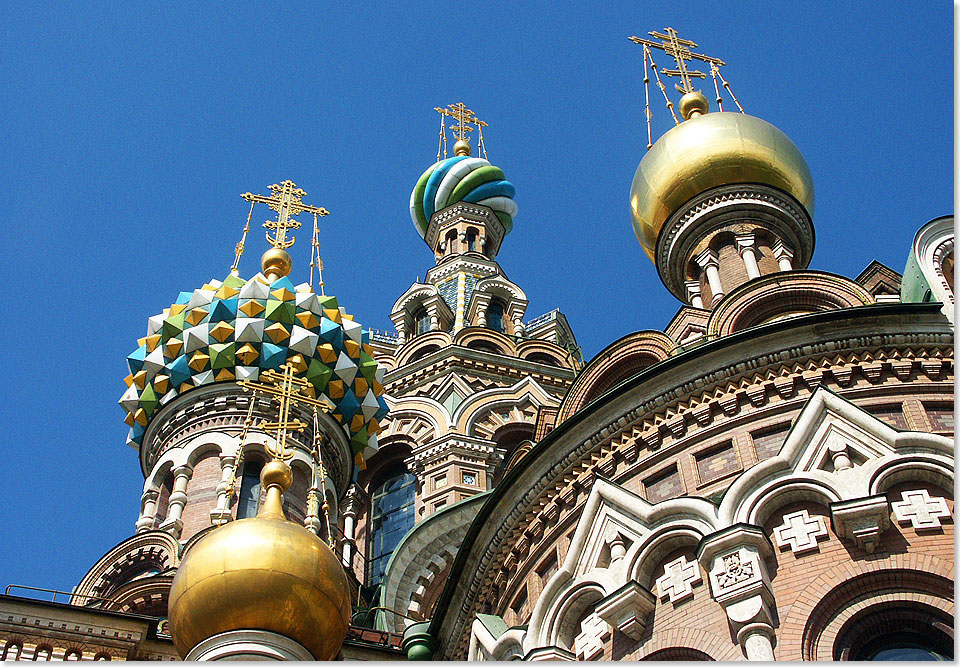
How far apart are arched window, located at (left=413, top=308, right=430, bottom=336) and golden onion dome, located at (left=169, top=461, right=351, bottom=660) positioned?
46.6 ft

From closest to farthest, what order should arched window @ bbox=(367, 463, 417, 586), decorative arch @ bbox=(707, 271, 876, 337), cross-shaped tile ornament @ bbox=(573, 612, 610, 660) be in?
cross-shaped tile ornament @ bbox=(573, 612, 610, 660), decorative arch @ bbox=(707, 271, 876, 337), arched window @ bbox=(367, 463, 417, 586)

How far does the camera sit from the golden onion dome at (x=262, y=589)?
854 centimetres

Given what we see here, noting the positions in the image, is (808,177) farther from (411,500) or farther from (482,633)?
(482,633)

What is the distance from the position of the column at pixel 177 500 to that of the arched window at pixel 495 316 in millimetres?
8143

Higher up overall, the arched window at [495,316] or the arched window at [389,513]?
the arched window at [495,316]

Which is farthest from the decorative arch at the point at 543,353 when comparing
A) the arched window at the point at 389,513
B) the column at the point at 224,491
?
the column at the point at 224,491

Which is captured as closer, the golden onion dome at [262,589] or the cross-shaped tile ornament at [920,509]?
the golden onion dome at [262,589]

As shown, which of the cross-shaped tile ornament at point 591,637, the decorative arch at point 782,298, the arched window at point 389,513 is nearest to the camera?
the cross-shaped tile ornament at point 591,637

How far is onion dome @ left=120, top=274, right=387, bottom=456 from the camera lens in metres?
16.5

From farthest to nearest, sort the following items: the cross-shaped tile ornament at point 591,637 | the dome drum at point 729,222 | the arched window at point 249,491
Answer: the dome drum at point 729,222
the arched window at point 249,491
the cross-shaped tile ornament at point 591,637

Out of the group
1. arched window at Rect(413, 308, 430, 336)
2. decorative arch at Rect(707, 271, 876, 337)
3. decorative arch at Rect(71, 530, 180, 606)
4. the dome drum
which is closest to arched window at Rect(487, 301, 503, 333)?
arched window at Rect(413, 308, 430, 336)

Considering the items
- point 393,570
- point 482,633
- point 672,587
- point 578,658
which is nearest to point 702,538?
point 672,587

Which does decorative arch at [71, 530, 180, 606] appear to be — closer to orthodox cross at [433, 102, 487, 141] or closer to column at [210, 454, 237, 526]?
column at [210, 454, 237, 526]

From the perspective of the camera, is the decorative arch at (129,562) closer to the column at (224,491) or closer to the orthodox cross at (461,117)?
the column at (224,491)
